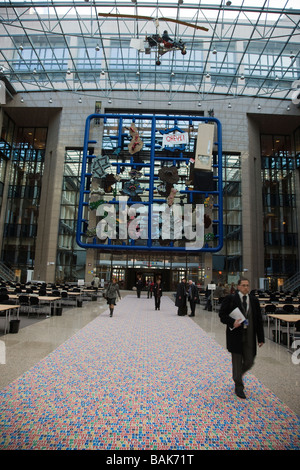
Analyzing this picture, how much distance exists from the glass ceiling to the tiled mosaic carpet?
2422 centimetres

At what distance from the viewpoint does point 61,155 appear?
3166 cm

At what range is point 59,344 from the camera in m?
7.07

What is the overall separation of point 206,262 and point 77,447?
1121 inches

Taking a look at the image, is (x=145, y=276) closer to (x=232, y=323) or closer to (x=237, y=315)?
(x=232, y=323)

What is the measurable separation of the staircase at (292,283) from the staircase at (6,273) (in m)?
28.5

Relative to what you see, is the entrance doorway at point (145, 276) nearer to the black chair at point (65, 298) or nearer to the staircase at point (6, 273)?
the staircase at point (6, 273)

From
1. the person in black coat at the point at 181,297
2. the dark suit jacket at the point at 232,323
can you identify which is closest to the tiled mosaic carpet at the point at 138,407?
the dark suit jacket at the point at 232,323

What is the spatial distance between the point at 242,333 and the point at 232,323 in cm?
21

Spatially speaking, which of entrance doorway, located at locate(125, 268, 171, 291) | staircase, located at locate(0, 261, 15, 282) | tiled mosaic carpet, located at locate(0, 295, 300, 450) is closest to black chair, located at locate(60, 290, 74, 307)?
tiled mosaic carpet, located at locate(0, 295, 300, 450)

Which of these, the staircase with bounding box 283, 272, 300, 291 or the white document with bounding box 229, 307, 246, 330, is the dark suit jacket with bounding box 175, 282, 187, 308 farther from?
the staircase with bounding box 283, 272, 300, 291

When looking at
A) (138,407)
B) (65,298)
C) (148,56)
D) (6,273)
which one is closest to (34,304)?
(65,298)

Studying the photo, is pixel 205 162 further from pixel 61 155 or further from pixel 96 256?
pixel 61 155

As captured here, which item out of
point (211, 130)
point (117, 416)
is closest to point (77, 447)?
point (117, 416)

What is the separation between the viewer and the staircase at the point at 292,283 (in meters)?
29.5
